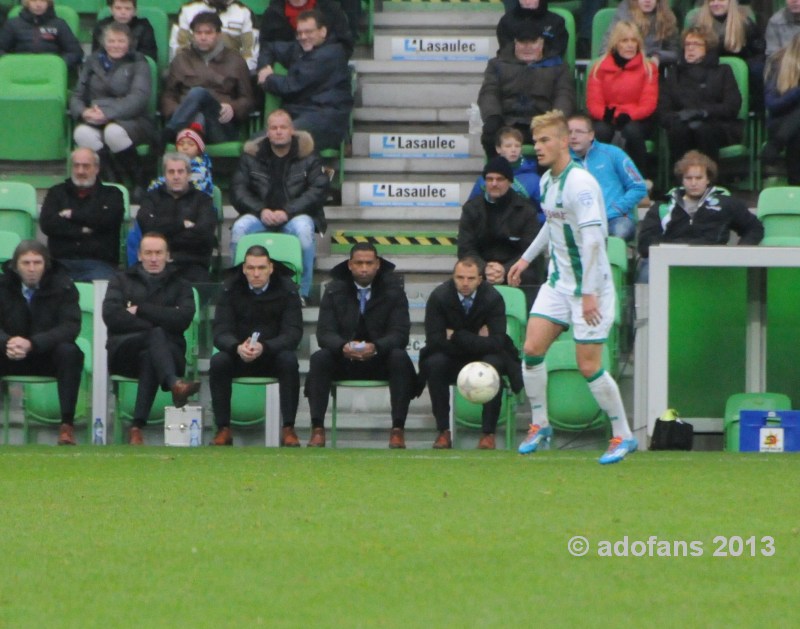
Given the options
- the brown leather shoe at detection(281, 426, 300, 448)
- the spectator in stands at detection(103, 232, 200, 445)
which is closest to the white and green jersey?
the brown leather shoe at detection(281, 426, 300, 448)

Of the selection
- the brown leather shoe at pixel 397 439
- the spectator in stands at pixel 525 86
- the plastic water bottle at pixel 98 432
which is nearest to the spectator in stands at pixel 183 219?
the plastic water bottle at pixel 98 432

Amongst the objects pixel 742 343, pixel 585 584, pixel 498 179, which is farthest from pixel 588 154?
pixel 585 584

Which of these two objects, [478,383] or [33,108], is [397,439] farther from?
[33,108]

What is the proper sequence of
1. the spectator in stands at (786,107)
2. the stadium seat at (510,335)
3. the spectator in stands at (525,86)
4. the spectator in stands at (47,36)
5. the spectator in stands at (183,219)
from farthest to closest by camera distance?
the spectator in stands at (47,36), the spectator in stands at (525,86), the spectator in stands at (786,107), the spectator in stands at (183,219), the stadium seat at (510,335)

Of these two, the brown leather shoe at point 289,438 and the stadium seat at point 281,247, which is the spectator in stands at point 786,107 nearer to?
the stadium seat at point 281,247

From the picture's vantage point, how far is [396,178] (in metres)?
15.0

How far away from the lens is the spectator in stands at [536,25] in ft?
48.1

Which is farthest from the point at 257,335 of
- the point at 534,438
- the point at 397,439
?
the point at 534,438

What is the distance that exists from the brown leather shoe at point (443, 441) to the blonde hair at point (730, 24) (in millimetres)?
4732

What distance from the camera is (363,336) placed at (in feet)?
39.3

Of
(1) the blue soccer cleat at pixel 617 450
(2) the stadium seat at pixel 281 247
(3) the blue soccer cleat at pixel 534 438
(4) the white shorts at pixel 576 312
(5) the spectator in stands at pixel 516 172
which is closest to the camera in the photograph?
(4) the white shorts at pixel 576 312

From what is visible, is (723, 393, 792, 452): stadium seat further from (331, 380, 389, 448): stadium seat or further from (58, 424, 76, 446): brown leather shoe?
(58, 424, 76, 446): brown leather shoe

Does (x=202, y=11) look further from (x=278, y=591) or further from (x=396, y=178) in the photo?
(x=278, y=591)

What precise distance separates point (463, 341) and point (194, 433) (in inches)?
76.6
